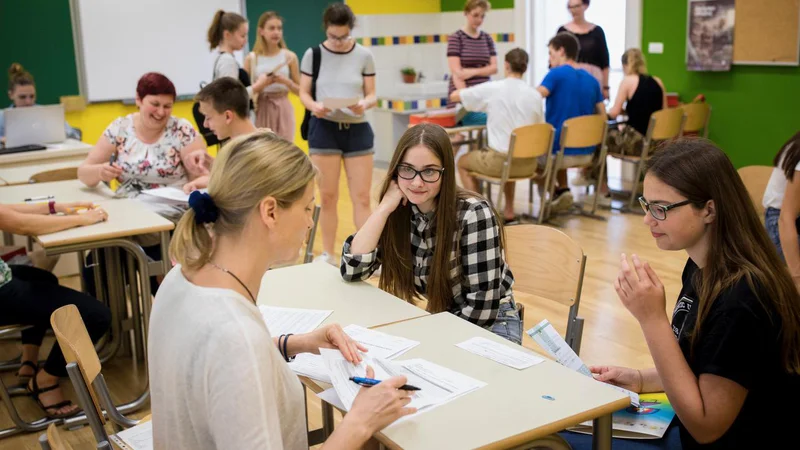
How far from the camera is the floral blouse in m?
4.00

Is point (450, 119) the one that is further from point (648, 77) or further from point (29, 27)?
point (29, 27)

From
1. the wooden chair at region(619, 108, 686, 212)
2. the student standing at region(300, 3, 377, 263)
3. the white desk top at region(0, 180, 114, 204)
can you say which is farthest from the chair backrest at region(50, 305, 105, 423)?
the wooden chair at region(619, 108, 686, 212)

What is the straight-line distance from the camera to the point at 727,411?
169 cm

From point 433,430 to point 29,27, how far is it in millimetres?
6867

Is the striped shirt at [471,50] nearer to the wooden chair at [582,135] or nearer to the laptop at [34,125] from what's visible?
the wooden chair at [582,135]

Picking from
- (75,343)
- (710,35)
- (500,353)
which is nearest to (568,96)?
(710,35)

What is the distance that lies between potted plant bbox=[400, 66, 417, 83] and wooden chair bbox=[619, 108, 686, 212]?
3.21 m

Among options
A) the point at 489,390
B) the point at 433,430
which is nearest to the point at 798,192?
the point at 489,390

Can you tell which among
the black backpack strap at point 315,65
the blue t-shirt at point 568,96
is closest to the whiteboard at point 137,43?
the black backpack strap at point 315,65

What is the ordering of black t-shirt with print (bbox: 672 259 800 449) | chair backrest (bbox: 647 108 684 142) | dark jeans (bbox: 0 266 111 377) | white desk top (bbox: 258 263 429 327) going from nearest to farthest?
black t-shirt with print (bbox: 672 259 800 449), white desk top (bbox: 258 263 429 327), dark jeans (bbox: 0 266 111 377), chair backrest (bbox: 647 108 684 142)

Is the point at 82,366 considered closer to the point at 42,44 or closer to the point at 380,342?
the point at 380,342

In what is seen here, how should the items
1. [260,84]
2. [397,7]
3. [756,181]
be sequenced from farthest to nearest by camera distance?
[397,7] → [260,84] → [756,181]

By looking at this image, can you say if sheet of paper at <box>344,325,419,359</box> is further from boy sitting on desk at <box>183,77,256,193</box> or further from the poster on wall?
the poster on wall

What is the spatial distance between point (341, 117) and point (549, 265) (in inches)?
98.3
